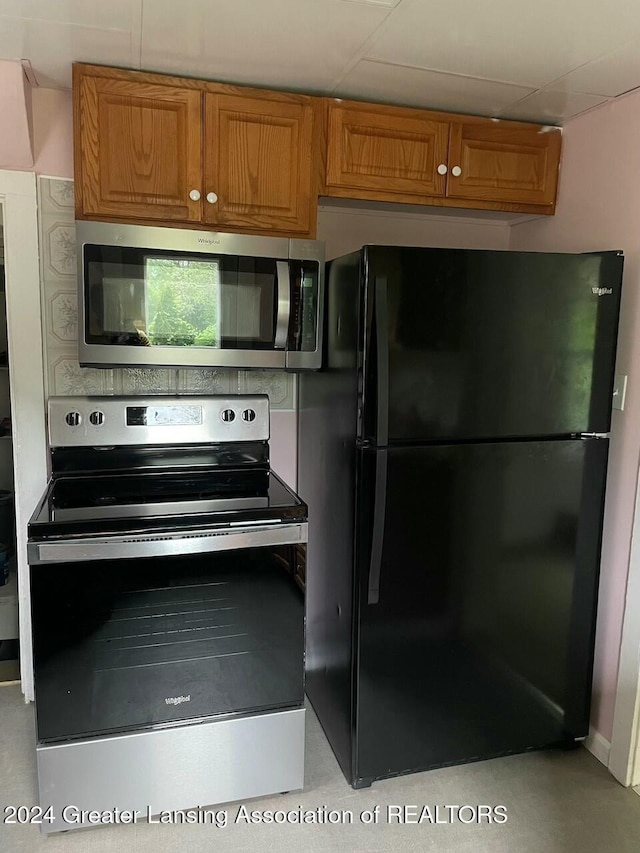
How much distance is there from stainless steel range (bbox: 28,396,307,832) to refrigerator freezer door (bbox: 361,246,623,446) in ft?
1.56

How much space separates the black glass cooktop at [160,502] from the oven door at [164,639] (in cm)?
10

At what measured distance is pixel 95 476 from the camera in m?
2.12

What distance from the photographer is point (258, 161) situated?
1.98 metres

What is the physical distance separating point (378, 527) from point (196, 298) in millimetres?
874

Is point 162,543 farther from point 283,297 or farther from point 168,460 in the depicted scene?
point 283,297

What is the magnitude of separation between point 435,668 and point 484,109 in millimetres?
1834

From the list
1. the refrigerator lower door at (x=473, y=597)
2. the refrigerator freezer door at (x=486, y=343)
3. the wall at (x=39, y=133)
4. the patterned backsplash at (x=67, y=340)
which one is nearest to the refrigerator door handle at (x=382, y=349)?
the refrigerator freezer door at (x=486, y=343)

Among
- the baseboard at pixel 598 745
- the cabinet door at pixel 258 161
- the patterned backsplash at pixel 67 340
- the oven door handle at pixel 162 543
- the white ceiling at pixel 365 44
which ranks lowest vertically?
the baseboard at pixel 598 745

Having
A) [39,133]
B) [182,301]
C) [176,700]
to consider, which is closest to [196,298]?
[182,301]

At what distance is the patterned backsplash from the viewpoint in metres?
2.15

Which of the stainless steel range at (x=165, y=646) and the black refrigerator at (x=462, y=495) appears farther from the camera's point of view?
the black refrigerator at (x=462, y=495)

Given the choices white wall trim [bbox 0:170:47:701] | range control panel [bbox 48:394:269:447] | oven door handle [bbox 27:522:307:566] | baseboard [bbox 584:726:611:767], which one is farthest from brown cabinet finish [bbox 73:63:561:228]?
baseboard [bbox 584:726:611:767]

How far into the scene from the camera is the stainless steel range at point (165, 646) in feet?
5.41

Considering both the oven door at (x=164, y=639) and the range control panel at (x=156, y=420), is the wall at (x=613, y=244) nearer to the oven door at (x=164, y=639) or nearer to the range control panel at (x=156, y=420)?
the oven door at (x=164, y=639)
